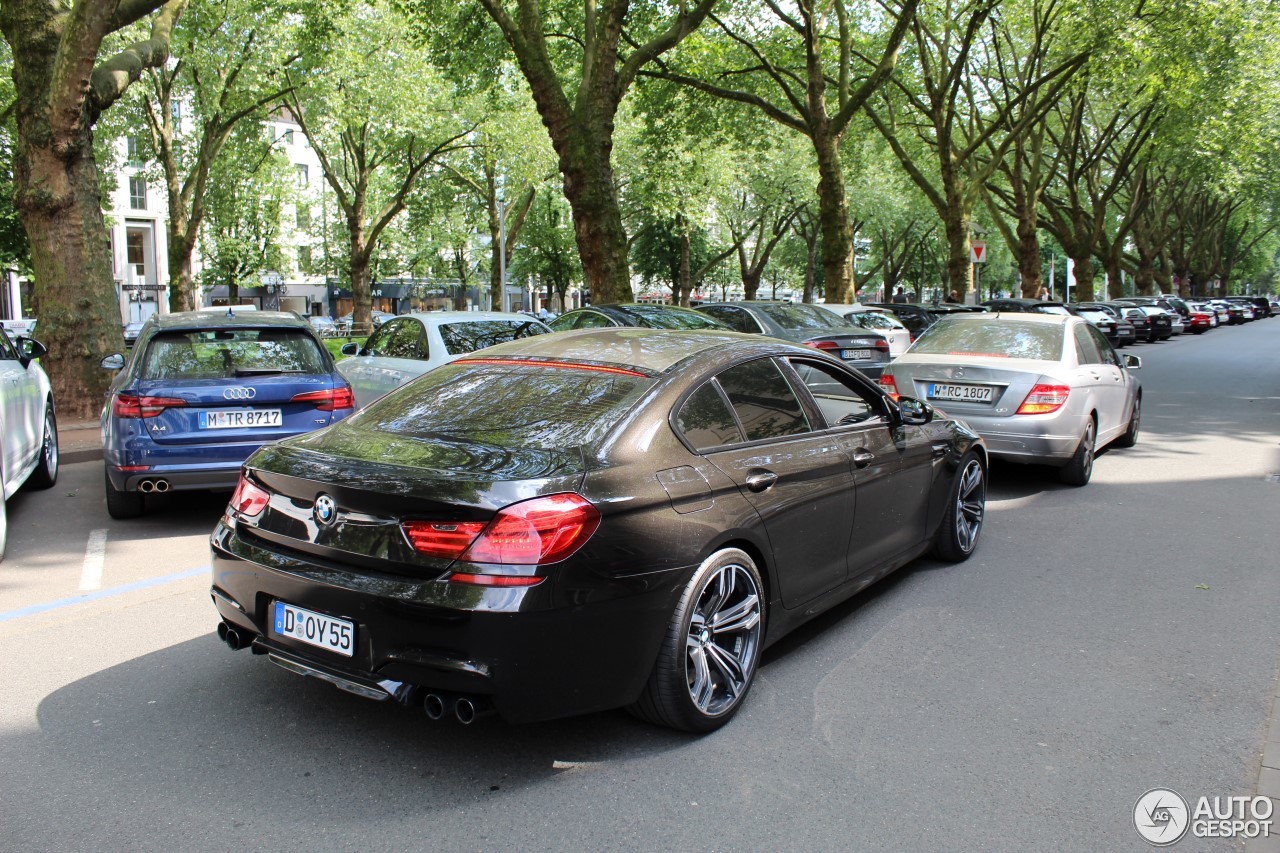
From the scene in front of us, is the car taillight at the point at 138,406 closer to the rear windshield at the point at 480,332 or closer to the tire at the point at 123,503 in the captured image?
the tire at the point at 123,503

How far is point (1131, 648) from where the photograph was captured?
15.4 ft

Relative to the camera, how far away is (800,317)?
46.8 ft

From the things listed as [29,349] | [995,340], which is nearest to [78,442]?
[29,349]

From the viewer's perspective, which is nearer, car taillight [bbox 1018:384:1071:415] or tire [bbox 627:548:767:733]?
tire [bbox 627:548:767:733]

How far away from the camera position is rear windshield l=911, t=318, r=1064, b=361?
29.0 ft

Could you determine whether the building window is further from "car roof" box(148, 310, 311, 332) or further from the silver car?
the silver car

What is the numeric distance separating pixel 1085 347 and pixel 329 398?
674 cm

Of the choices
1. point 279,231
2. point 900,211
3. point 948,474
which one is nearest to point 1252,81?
point 900,211

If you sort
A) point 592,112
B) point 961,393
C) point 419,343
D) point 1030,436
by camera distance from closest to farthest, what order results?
point 1030,436 → point 961,393 → point 419,343 → point 592,112

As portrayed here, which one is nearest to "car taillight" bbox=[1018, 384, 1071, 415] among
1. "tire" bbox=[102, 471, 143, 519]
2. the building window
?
"tire" bbox=[102, 471, 143, 519]

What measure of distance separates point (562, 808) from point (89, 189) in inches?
440

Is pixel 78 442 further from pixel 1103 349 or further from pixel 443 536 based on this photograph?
pixel 1103 349

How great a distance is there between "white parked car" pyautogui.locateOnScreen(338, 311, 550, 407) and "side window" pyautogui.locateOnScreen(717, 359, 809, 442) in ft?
17.3

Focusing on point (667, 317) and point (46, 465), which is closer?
point (46, 465)
